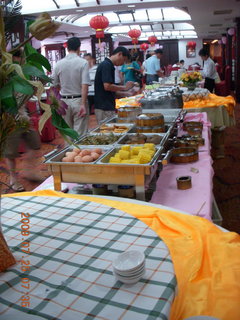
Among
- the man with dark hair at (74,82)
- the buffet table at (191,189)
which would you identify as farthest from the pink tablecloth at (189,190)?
the man with dark hair at (74,82)

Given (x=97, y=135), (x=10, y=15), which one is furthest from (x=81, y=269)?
(x=97, y=135)

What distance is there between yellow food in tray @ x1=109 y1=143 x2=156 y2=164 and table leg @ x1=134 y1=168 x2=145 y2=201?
52mm

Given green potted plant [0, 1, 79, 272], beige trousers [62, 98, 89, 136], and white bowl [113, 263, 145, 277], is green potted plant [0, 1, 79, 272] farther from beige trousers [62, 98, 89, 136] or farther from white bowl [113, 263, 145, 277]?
beige trousers [62, 98, 89, 136]

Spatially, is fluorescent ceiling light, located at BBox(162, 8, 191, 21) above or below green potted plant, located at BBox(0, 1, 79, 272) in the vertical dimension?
above

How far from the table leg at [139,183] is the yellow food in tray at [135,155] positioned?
0.05 m

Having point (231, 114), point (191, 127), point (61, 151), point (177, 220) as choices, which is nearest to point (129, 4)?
point (231, 114)

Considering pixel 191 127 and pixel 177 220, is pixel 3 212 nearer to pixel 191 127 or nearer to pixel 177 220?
pixel 177 220

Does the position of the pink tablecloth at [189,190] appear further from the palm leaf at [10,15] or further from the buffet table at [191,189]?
the palm leaf at [10,15]

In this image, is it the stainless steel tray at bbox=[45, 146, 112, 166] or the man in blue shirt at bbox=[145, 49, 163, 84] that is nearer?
the stainless steel tray at bbox=[45, 146, 112, 166]

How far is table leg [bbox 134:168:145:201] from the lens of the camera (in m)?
1.50

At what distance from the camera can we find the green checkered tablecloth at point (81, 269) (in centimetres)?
71

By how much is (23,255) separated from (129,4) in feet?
26.0

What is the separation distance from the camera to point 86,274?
0.83 m

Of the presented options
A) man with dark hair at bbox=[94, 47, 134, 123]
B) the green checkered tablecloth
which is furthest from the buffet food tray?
man with dark hair at bbox=[94, 47, 134, 123]
